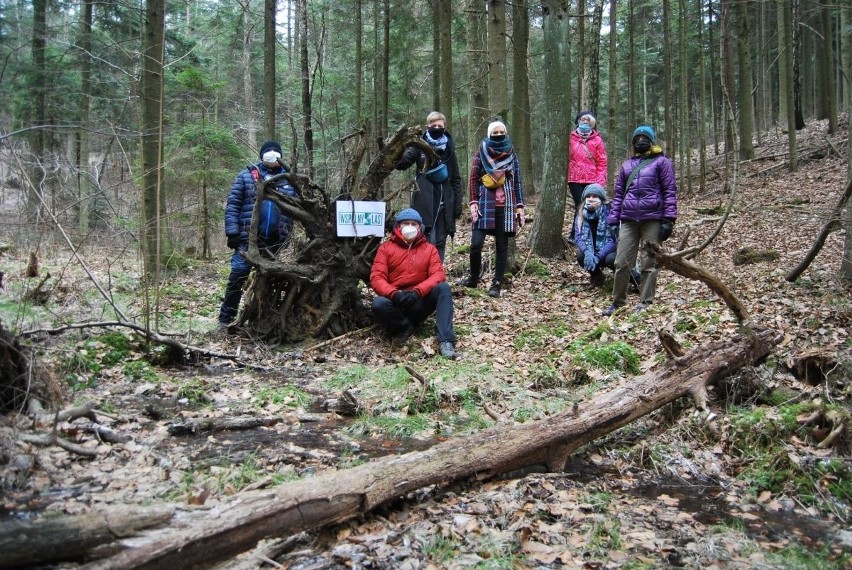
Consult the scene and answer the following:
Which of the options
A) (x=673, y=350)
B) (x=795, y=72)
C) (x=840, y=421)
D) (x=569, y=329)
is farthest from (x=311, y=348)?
(x=795, y=72)

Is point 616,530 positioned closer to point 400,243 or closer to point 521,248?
point 400,243

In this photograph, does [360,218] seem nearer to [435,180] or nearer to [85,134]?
[435,180]

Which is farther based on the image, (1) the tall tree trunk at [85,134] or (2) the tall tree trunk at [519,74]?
(2) the tall tree trunk at [519,74]

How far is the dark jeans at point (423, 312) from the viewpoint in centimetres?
688

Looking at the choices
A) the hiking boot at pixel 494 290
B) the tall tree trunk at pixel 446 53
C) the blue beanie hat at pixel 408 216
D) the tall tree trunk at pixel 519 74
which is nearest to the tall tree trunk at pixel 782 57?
the tall tree trunk at pixel 519 74

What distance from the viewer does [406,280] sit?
7.20 metres

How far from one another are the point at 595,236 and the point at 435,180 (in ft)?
8.21

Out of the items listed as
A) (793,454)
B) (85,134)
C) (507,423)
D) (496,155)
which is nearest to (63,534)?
(507,423)

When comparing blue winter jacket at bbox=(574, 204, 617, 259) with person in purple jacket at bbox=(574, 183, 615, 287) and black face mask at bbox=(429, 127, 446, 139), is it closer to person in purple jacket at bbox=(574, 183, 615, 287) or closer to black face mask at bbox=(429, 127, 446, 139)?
person in purple jacket at bbox=(574, 183, 615, 287)

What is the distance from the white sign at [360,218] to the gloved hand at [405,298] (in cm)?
111

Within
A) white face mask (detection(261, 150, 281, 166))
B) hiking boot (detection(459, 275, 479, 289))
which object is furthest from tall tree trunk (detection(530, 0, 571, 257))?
white face mask (detection(261, 150, 281, 166))

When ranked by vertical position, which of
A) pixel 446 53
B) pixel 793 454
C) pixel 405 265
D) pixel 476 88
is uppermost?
pixel 446 53

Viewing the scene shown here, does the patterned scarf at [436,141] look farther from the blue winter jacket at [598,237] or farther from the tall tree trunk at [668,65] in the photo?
the tall tree trunk at [668,65]

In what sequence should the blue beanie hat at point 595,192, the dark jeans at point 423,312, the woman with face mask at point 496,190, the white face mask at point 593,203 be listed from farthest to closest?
the blue beanie hat at point 595,192 → the white face mask at point 593,203 → the woman with face mask at point 496,190 → the dark jeans at point 423,312
